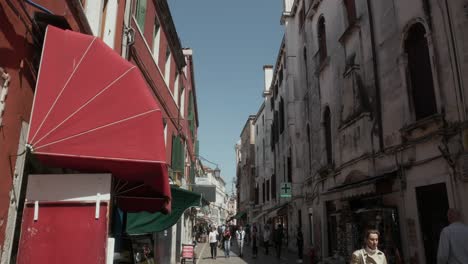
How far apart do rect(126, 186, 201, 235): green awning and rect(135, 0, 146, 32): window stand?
4.38 m

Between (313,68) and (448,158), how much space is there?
1154 cm

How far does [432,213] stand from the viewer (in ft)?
30.0

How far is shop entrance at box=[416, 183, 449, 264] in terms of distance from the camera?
28.8ft

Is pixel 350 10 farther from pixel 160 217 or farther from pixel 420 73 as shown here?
pixel 160 217

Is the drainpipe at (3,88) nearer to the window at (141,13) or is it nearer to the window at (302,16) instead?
the window at (141,13)

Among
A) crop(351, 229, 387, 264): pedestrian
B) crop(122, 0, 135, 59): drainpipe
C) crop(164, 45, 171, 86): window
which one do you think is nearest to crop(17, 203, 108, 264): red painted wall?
crop(351, 229, 387, 264): pedestrian

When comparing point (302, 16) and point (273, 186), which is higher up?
point (302, 16)

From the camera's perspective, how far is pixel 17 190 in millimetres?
4211

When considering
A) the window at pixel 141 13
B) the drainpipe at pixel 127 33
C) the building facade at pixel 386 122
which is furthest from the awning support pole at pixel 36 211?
the building facade at pixel 386 122

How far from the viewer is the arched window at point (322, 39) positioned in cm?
1758

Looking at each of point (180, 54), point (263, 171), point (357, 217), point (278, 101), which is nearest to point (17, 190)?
point (357, 217)

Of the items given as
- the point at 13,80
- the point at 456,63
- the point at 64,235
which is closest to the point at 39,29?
the point at 13,80

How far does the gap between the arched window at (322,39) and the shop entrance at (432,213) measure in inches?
361

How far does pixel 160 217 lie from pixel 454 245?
20.3 feet
